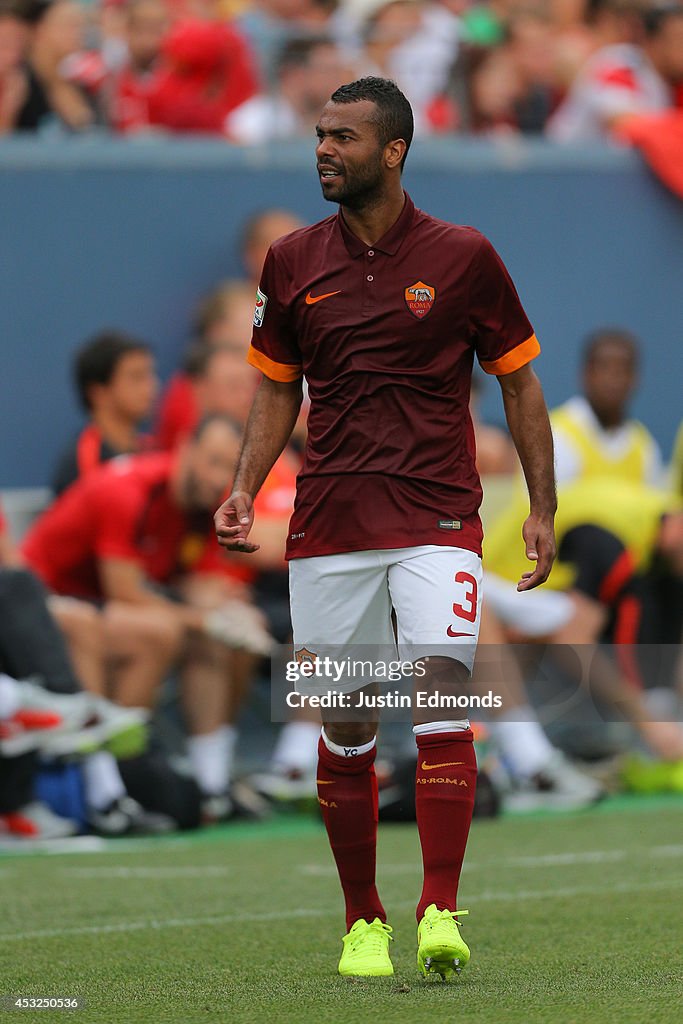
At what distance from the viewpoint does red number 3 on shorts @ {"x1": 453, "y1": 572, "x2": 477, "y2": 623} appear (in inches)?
184

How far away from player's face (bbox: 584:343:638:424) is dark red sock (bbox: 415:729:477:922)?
5.75 meters

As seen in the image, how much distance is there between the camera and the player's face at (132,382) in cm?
947

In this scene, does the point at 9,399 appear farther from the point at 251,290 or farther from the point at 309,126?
the point at 309,126

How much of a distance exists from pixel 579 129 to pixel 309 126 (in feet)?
6.84

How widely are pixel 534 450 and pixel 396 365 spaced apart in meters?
0.43

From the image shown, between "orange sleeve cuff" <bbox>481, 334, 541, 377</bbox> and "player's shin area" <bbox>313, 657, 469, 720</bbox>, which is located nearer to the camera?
"player's shin area" <bbox>313, 657, 469, 720</bbox>

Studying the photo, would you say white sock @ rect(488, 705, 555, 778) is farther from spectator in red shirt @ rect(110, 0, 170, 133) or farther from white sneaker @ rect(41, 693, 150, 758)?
spectator in red shirt @ rect(110, 0, 170, 133)

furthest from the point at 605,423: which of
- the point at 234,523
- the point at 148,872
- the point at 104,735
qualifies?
the point at 234,523

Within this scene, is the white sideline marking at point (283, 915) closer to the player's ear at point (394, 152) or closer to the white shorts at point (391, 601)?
the white shorts at point (391, 601)

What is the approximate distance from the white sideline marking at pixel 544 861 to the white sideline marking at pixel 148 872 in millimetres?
332

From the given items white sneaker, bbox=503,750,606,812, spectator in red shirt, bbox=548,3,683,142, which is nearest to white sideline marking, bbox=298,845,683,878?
white sneaker, bbox=503,750,606,812

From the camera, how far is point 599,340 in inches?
404

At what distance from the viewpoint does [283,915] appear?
5.83 meters

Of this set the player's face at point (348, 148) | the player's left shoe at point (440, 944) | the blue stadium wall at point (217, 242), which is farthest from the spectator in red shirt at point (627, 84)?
the player's left shoe at point (440, 944)
